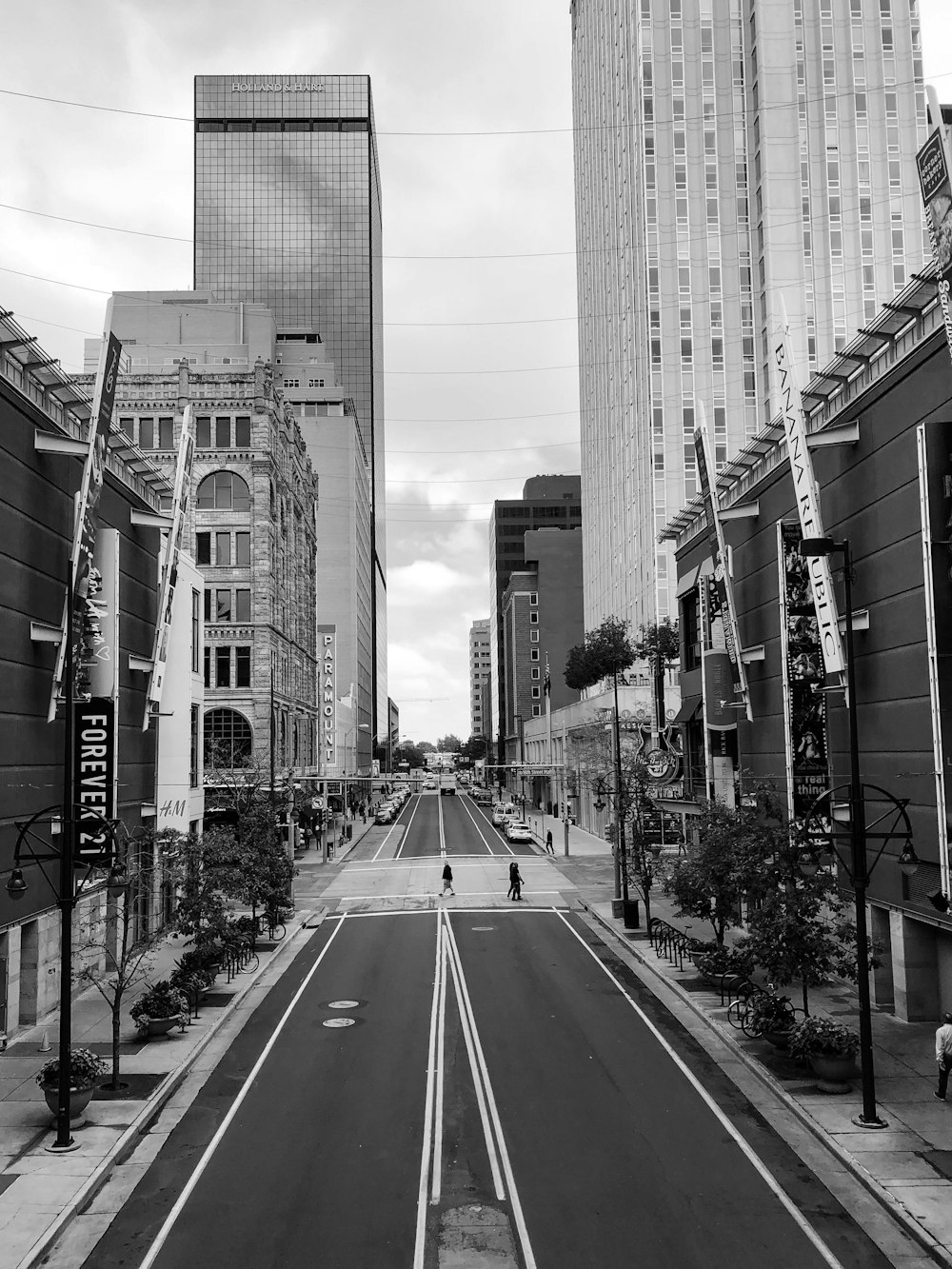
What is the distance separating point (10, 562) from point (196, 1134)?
1309 cm

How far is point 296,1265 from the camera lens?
39.1ft

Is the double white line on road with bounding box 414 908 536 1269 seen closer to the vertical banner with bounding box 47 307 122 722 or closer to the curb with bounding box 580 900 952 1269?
the curb with bounding box 580 900 952 1269

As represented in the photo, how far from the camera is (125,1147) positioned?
1587cm

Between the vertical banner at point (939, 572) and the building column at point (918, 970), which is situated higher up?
the vertical banner at point (939, 572)

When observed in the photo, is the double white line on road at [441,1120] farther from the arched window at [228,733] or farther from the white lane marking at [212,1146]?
the arched window at [228,733]

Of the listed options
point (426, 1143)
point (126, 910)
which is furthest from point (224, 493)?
point (426, 1143)

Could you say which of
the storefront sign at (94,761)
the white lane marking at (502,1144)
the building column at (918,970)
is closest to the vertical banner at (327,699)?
the storefront sign at (94,761)

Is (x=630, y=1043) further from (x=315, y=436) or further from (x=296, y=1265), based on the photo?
(x=315, y=436)

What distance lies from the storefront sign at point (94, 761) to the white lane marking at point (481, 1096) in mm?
9950

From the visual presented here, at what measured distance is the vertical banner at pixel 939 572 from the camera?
2016 centimetres

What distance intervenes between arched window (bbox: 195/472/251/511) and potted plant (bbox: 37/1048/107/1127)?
1967 inches

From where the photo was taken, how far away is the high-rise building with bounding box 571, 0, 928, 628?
8519 cm

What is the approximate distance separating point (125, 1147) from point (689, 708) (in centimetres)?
3162

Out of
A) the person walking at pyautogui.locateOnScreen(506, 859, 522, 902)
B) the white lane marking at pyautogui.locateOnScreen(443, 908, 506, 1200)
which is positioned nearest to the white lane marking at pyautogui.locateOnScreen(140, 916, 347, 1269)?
the white lane marking at pyautogui.locateOnScreen(443, 908, 506, 1200)
